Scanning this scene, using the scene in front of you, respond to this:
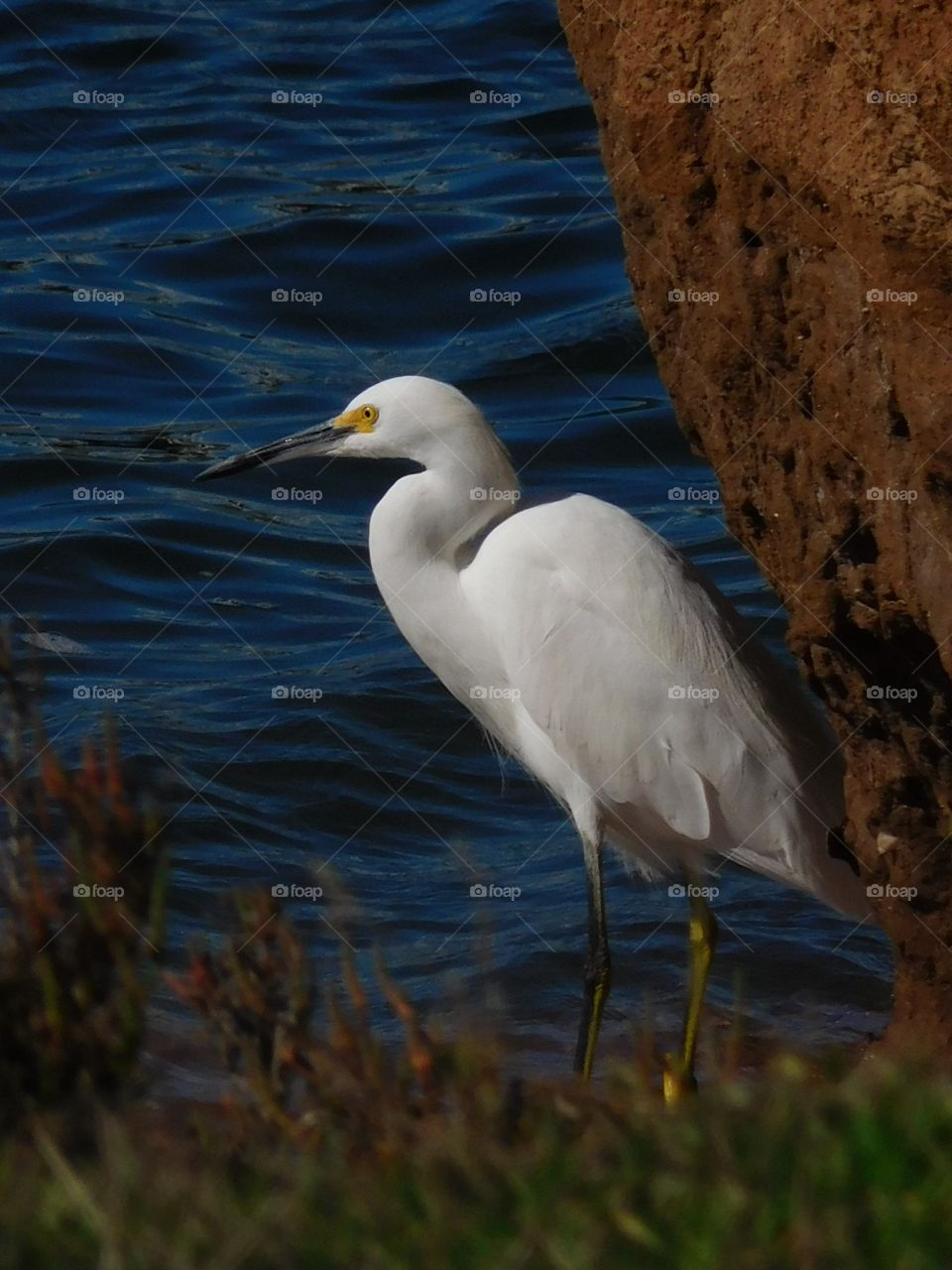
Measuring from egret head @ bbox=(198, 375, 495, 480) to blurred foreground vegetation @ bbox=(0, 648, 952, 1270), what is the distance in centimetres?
247

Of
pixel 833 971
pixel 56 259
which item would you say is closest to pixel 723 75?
pixel 833 971

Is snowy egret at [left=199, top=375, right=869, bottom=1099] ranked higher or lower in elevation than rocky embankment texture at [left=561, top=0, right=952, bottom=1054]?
lower

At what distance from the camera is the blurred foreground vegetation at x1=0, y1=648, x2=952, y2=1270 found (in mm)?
2311

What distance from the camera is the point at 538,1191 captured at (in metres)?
2.44

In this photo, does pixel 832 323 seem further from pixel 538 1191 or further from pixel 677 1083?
pixel 538 1191

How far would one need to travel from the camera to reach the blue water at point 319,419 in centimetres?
738

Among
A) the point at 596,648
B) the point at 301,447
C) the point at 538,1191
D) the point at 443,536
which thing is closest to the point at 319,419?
the point at 301,447

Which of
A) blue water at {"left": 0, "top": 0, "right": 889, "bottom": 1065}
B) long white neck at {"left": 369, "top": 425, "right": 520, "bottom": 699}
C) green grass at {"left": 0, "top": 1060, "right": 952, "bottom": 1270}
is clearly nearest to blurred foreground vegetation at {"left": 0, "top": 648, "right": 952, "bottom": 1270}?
green grass at {"left": 0, "top": 1060, "right": 952, "bottom": 1270}

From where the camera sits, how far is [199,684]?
29.9ft

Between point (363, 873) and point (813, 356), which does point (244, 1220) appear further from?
point (363, 873)

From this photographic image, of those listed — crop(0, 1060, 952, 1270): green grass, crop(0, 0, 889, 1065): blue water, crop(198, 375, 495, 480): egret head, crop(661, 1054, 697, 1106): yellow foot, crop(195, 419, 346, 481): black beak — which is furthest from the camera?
crop(0, 0, 889, 1065): blue water

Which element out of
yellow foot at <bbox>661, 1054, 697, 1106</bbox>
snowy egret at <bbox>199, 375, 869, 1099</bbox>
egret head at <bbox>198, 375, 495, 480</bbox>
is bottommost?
yellow foot at <bbox>661, 1054, 697, 1106</bbox>

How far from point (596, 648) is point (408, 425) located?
854 mm

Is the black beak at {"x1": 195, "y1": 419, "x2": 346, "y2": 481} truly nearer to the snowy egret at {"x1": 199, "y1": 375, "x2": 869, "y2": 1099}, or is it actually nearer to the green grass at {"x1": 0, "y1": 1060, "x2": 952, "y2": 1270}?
the snowy egret at {"x1": 199, "y1": 375, "x2": 869, "y2": 1099}
